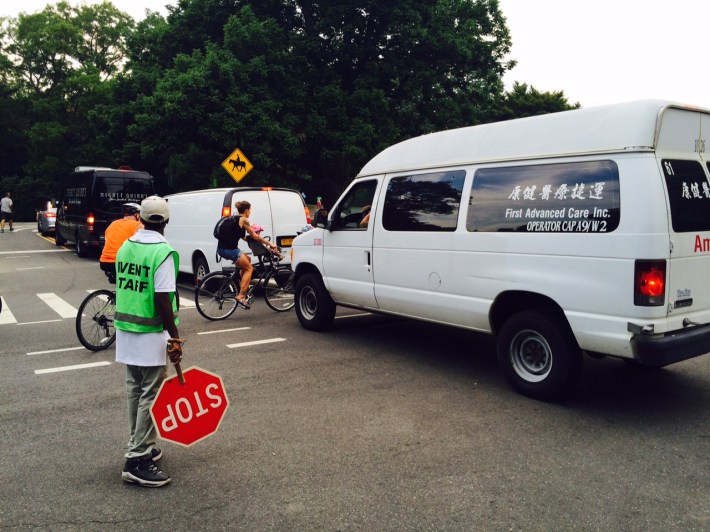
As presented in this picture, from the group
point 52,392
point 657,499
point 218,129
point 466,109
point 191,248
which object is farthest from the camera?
point 466,109

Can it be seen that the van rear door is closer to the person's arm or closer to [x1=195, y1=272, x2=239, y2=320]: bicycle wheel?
the person's arm

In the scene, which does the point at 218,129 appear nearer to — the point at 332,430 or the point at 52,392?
the point at 52,392

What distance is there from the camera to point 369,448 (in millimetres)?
4316

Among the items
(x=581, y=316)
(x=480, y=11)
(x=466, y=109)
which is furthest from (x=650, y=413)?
(x=480, y=11)

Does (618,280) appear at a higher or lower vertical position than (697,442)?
higher

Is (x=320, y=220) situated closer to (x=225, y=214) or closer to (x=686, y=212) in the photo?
(x=225, y=214)

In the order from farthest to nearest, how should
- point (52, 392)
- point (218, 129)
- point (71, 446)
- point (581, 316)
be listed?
point (218, 129) < point (52, 392) < point (581, 316) < point (71, 446)

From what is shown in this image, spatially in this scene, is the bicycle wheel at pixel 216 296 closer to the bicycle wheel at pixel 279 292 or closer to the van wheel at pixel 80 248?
the bicycle wheel at pixel 279 292

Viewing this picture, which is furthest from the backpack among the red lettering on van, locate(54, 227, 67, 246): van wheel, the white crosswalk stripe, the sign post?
locate(54, 227, 67, 246): van wheel

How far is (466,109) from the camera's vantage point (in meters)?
23.6

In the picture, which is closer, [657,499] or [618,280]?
[657,499]

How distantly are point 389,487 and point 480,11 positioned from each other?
23.7 metres

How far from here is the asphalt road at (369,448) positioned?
3.42 metres

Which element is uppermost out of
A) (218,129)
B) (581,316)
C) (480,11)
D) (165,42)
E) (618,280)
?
(480,11)
